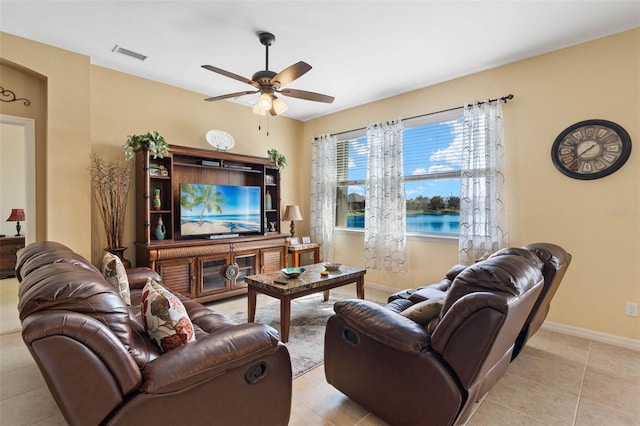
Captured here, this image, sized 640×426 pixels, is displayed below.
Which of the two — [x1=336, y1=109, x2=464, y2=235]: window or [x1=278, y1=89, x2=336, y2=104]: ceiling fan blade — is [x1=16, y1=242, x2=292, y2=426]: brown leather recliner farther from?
[x1=336, y1=109, x2=464, y2=235]: window

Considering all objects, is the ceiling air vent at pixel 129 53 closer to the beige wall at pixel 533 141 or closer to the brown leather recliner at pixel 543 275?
the beige wall at pixel 533 141

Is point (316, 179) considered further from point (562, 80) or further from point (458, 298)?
point (458, 298)

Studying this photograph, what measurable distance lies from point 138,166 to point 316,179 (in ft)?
8.88

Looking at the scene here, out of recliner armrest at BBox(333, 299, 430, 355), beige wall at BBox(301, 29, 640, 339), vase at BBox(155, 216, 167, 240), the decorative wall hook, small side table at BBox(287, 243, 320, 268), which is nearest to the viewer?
recliner armrest at BBox(333, 299, 430, 355)

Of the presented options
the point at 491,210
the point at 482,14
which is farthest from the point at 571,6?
the point at 491,210

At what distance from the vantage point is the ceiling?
256cm

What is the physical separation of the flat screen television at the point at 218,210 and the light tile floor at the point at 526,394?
1998mm

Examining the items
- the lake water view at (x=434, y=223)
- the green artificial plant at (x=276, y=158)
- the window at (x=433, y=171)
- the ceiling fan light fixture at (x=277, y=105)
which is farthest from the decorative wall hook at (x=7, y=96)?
the lake water view at (x=434, y=223)

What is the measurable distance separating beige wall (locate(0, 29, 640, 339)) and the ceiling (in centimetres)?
19

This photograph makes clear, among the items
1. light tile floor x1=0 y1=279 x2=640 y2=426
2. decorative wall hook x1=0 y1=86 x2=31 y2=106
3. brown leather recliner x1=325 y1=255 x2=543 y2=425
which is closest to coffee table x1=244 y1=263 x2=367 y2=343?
light tile floor x1=0 y1=279 x2=640 y2=426

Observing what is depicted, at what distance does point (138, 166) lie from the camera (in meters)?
3.80

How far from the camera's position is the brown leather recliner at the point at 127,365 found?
3.30 ft

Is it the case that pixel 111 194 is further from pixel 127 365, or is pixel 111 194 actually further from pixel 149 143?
pixel 127 365

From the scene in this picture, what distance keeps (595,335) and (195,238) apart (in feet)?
14.9
